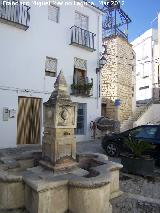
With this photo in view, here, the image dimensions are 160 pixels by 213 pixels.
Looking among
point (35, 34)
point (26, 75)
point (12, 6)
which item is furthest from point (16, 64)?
point (12, 6)

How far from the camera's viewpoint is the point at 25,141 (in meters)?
11.4

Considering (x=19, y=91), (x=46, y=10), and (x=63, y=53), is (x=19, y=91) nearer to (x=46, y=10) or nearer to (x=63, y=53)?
(x=63, y=53)

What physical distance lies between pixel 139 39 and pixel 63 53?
19647 millimetres

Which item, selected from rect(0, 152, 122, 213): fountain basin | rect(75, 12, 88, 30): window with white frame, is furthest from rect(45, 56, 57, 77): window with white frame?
rect(0, 152, 122, 213): fountain basin

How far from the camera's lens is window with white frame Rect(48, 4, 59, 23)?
1248 cm

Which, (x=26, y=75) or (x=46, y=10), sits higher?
(x=46, y=10)

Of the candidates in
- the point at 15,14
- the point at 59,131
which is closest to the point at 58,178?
the point at 59,131

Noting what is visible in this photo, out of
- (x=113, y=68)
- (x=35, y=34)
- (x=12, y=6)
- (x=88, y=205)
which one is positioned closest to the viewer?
(x=88, y=205)

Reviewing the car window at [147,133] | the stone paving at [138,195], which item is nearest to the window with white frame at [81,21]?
the car window at [147,133]

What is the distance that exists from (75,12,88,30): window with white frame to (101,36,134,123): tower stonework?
3.21 meters

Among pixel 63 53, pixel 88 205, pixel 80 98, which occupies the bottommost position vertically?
pixel 88 205

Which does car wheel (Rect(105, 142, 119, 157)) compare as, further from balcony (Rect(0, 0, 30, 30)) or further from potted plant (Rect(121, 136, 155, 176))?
balcony (Rect(0, 0, 30, 30))

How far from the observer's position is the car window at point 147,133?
8055 mm

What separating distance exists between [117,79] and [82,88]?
493cm
